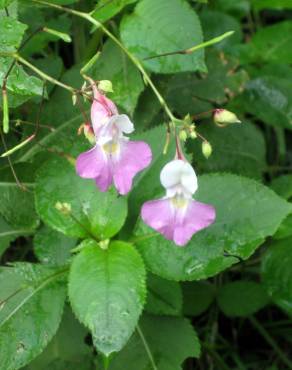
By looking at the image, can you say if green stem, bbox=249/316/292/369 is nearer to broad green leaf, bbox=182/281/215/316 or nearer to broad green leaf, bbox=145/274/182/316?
broad green leaf, bbox=182/281/215/316

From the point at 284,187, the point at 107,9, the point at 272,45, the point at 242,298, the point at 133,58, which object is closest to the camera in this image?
the point at 133,58

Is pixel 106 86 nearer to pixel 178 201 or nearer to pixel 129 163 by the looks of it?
pixel 129 163

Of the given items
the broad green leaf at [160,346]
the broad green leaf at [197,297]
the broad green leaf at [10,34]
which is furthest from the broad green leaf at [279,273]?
the broad green leaf at [10,34]

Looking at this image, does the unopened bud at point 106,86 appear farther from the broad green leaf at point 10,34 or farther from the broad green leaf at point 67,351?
the broad green leaf at point 67,351

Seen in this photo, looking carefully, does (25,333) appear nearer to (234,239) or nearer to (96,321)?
(96,321)

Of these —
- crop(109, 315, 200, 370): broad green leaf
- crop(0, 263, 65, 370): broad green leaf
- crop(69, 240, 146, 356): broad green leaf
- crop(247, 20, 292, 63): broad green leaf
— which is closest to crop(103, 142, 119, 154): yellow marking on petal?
crop(69, 240, 146, 356): broad green leaf

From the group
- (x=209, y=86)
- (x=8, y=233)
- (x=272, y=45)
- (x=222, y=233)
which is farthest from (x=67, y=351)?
(x=272, y=45)
